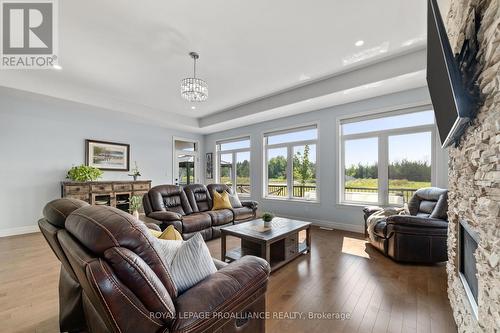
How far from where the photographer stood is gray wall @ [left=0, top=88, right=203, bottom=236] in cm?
412

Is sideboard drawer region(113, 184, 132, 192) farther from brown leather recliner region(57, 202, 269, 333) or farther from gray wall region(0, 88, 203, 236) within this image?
brown leather recliner region(57, 202, 269, 333)

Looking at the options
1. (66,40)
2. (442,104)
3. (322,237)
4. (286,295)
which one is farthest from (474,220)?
(66,40)

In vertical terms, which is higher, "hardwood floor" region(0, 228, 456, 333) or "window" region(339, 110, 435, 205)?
"window" region(339, 110, 435, 205)

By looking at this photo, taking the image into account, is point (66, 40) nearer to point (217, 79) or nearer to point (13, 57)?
point (13, 57)

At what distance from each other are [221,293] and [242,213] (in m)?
3.31

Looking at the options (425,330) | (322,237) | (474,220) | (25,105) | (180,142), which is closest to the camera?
(474,220)

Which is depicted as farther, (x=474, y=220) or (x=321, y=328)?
(x=321, y=328)

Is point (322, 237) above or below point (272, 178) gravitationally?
below

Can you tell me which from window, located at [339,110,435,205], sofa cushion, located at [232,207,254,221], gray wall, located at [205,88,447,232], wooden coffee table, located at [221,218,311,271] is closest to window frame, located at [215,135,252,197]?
gray wall, located at [205,88,447,232]

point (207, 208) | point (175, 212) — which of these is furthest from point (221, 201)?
point (175, 212)

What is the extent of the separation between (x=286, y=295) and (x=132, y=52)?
12.2 ft

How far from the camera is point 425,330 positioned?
166 cm

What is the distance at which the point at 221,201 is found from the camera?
176 inches

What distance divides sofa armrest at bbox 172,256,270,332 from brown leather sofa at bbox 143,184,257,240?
2.30 metres
